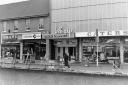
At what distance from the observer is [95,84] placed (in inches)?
508

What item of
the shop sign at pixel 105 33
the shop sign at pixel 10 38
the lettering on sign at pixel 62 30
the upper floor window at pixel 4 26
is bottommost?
the shop sign at pixel 10 38

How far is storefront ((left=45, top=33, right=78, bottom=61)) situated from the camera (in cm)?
3123

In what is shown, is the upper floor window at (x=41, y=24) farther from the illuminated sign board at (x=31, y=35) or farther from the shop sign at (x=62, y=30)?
the shop sign at (x=62, y=30)

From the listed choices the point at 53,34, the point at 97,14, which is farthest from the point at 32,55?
the point at 97,14

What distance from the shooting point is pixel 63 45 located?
107ft

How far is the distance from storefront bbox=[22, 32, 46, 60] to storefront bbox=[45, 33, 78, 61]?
1.76 meters

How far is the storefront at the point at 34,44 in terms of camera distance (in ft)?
111

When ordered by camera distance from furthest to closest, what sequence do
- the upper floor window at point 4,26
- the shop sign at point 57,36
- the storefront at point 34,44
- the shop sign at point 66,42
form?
the upper floor window at point 4,26 < the storefront at point 34,44 < the shop sign at point 66,42 < the shop sign at point 57,36

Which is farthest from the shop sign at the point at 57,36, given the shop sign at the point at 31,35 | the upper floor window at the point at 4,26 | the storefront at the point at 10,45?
the upper floor window at the point at 4,26

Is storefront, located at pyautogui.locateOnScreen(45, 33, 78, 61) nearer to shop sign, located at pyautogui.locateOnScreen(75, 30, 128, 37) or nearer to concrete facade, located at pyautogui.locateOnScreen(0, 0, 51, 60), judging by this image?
shop sign, located at pyautogui.locateOnScreen(75, 30, 128, 37)

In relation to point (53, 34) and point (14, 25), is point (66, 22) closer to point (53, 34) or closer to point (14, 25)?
point (53, 34)

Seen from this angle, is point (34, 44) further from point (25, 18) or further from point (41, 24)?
point (25, 18)

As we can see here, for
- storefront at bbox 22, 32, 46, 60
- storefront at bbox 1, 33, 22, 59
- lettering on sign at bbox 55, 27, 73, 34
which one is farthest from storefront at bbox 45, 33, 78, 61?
storefront at bbox 1, 33, 22, 59

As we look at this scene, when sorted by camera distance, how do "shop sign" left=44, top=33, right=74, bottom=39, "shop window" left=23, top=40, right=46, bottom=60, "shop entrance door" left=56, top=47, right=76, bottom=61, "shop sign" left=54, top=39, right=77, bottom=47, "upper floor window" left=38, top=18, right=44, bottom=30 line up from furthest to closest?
"upper floor window" left=38, top=18, right=44, bottom=30
"shop window" left=23, top=40, right=46, bottom=60
"shop entrance door" left=56, top=47, right=76, bottom=61
"shop sign" left=54, top=39, right=77, bottom=47
"shop sign" left=44, top=33, right=74, bottom=39
